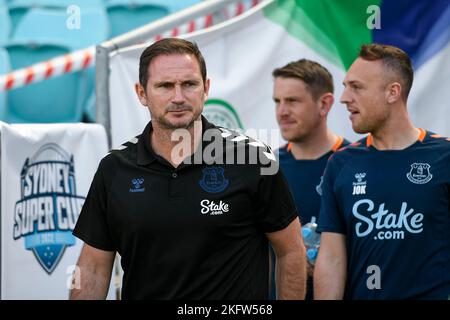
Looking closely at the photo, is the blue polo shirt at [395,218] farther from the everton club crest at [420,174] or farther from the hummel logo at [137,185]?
the hummel logo at [137,185]

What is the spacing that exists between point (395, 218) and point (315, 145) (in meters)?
1.07

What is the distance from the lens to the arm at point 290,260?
388cm

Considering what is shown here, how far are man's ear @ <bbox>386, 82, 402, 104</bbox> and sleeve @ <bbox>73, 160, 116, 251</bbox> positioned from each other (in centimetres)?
178

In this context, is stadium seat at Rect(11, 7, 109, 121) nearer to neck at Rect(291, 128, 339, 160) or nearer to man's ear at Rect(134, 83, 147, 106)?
neck at Rect(291, 128, 339, 160)

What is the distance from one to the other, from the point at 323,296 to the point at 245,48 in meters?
1.71

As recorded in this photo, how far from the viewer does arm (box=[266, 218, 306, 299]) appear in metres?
3.88

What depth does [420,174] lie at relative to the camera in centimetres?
464

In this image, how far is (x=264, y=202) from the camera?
3807 mm

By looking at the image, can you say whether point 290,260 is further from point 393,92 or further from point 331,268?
point 393,92

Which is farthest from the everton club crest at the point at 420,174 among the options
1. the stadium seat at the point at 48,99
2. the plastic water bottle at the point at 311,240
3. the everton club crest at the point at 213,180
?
the stadium seat at the point at 48,99

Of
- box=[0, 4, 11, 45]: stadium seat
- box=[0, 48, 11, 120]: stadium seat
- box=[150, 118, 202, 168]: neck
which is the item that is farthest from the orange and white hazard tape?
box=[0, 4, 11, 45]: stadium seat

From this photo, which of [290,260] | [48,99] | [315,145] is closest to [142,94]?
[290,260]
